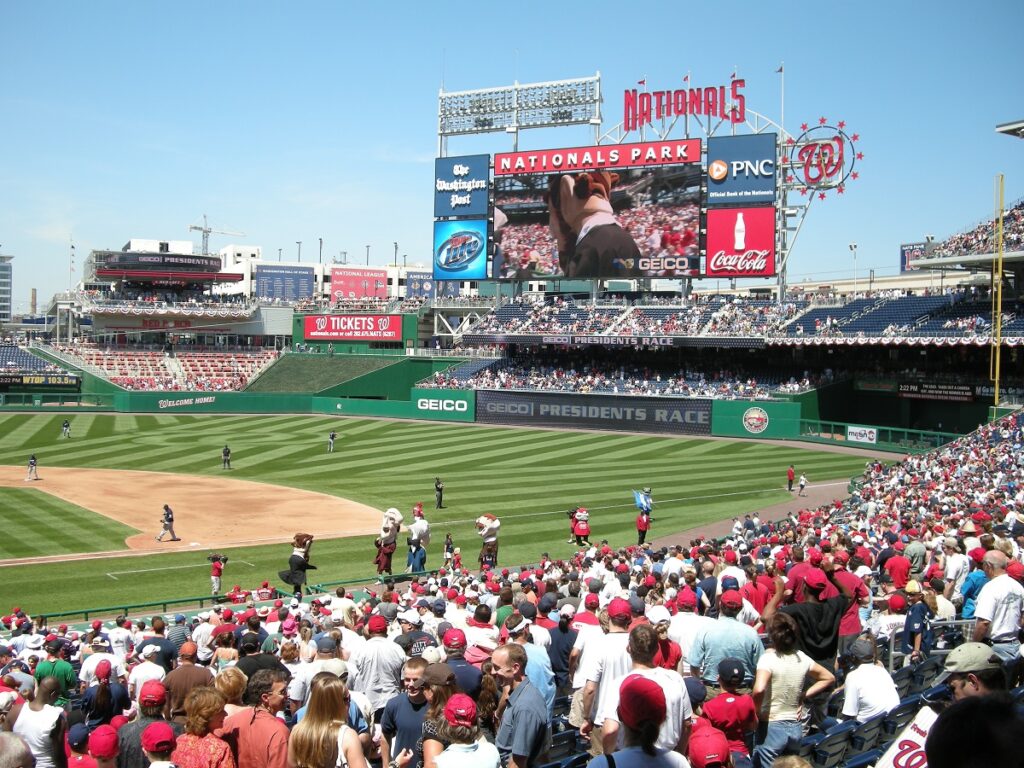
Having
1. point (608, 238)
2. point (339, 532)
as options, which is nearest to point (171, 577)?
point (339, 532)

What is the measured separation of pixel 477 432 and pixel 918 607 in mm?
43796

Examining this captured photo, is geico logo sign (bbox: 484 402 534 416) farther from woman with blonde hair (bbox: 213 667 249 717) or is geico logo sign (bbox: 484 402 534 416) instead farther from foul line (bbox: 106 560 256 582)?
woman with blonde hair (bbox: 213 667 249 717)

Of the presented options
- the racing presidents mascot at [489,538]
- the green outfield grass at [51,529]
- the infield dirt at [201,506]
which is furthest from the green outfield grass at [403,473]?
the racing presidents mascot at [489,538]

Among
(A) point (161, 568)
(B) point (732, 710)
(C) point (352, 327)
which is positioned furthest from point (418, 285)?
(B) point (732, 710)

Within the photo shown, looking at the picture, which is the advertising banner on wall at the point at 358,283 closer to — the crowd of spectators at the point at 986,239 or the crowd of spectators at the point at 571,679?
the crowd of spectators at the point at 986,239

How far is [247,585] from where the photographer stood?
21.0 m

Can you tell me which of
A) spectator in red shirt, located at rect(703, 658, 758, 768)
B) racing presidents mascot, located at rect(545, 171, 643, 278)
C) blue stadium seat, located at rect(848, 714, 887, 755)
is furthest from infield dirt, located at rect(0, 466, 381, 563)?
racing presidents mascot, located at rect(545, 171, 643, 278)

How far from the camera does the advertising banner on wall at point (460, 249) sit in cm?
6134

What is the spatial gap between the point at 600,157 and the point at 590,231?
15.5ft

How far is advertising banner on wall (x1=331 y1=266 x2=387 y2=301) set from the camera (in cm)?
10450

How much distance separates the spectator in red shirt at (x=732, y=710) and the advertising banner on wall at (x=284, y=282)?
104m

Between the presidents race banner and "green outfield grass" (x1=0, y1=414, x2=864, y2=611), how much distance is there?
213cm

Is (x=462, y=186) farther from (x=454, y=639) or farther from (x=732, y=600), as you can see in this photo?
(x=454, y=639)

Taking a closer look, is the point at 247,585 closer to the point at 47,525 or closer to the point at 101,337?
the point at 47,525
